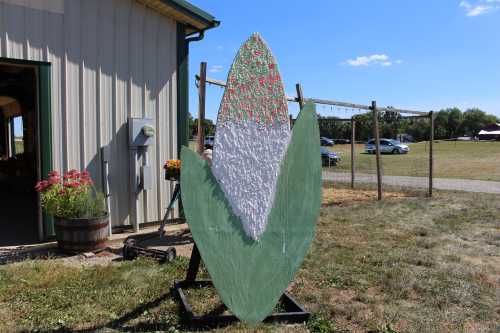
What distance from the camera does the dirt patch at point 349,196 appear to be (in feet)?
33.5

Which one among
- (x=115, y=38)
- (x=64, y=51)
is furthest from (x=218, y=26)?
(x=64, y=51)

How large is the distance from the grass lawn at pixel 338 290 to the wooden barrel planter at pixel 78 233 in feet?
1.33

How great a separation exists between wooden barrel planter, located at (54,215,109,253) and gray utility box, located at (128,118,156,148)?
1.50m

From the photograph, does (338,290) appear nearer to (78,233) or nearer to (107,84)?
(78,233)

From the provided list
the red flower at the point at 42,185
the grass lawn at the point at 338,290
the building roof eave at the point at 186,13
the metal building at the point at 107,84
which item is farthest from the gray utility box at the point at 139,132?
the grass lawn at the point at 338,290

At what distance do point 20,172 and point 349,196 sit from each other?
9.22m

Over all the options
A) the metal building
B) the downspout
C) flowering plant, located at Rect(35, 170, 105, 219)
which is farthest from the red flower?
the downspout

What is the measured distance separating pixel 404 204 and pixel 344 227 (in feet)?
10.2

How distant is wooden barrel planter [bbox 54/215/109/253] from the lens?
17.6 ft

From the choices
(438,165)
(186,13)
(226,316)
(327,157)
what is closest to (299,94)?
(186,13)

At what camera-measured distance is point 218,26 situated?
730 cm

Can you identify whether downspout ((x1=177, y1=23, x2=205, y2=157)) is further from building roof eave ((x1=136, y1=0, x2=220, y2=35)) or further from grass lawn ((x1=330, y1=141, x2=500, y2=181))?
grass lawn ((x1=330, y1=141, x2=500, y2=181))

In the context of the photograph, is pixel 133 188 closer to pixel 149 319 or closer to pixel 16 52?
pixel 16 52

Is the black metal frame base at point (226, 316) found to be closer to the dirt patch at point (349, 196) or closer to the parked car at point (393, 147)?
the dirt patch at point (349, 196)
